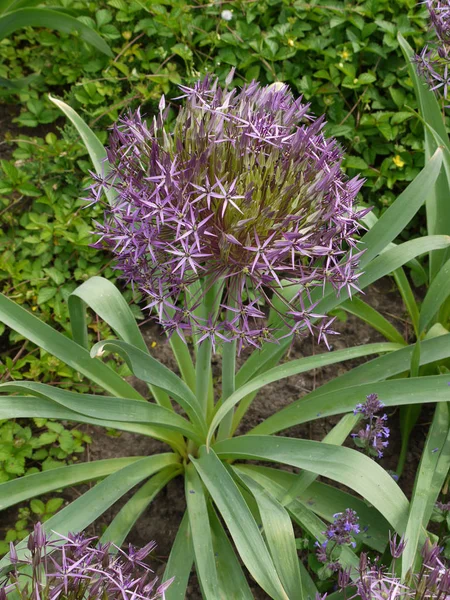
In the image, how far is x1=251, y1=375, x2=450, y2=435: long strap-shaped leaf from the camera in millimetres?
1771

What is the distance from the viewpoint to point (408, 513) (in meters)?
1.66

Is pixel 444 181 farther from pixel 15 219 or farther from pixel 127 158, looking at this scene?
pixel 15 219

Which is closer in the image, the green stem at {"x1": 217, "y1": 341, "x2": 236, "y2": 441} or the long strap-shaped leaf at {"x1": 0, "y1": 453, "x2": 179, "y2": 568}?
the long strap-shaped leaf at {"x1": 0, "y1": 453, "x2": 179, "y2": 568}

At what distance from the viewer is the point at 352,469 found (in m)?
1.65

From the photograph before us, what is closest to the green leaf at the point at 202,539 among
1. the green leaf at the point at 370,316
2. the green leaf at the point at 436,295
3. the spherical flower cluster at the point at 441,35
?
the green leaf at the point at 370,316

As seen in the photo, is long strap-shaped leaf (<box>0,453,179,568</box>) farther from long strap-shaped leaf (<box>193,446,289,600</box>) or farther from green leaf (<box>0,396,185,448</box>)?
long strap-shaped leaf (<box>193,446,289,600</box>)

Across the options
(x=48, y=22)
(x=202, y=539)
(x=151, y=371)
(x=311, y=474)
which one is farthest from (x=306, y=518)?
(x=48, y=22)

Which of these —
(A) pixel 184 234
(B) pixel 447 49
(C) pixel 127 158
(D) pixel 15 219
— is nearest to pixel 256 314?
(A) pixel 184 234

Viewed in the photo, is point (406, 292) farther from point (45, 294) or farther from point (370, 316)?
point (45, 294)

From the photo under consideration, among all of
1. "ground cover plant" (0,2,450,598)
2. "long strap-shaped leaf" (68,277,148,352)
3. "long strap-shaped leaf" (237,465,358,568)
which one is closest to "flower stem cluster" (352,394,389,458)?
"ground cover plant" (0,2,450,598)

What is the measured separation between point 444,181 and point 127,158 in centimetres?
128

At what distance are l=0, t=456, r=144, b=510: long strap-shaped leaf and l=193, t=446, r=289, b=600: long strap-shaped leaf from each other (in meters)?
0.39

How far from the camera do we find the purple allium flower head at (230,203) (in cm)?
146

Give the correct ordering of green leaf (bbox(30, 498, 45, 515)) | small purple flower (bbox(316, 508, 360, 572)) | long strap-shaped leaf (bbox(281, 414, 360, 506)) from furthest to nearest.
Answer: green leaf (bbox(30, 498, 45, 515))
long strap-shaped leaf (bbox(281, 414, 360, 506))
small purple flower (bbox(316, 508, 360, 572))
